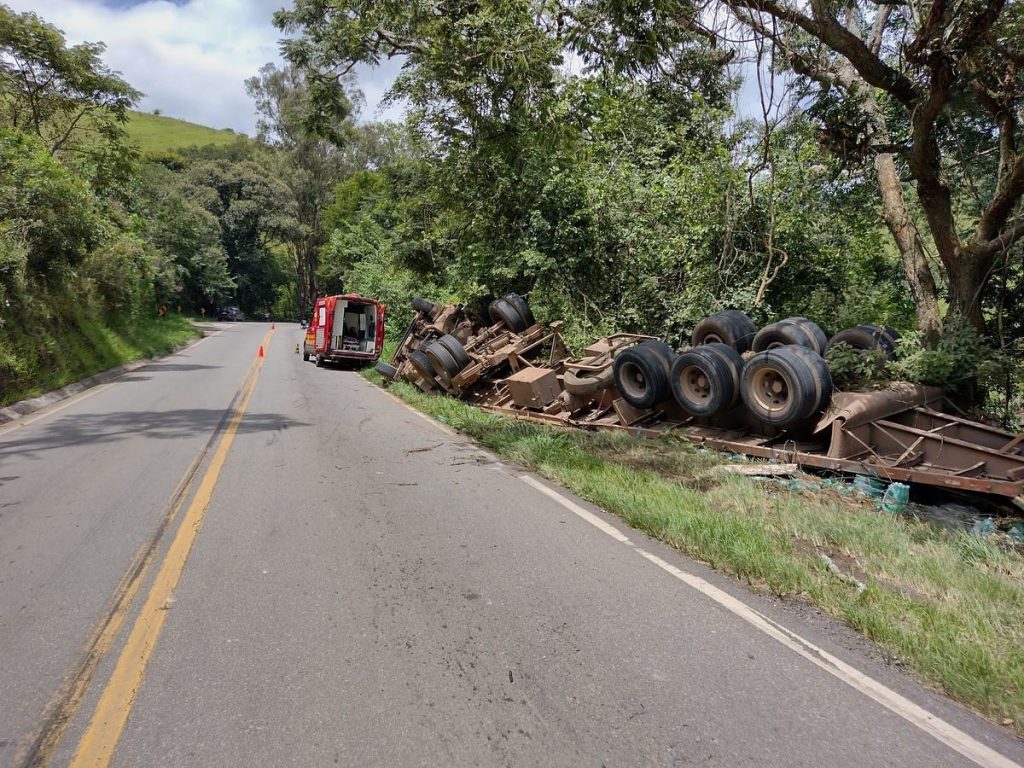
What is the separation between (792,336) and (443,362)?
7.17 meters

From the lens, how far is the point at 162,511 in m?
6.13

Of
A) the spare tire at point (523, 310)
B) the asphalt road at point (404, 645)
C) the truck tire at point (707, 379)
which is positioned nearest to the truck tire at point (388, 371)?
the spare tire at point (523, 310)

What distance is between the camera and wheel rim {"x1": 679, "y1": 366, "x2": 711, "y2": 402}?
28.9 feet

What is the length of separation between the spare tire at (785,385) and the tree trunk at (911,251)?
2817mm

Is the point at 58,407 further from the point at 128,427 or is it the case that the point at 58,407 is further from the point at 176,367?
the point at 176,367

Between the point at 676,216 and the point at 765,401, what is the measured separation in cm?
783

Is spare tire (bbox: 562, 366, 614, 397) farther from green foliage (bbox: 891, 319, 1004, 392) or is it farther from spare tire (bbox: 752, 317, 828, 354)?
green foliage (bbox: 891, 319, 1004, 392)

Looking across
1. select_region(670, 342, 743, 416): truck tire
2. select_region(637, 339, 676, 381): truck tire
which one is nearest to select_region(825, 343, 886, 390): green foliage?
select_region(670, 342, 743, 416): truck tire

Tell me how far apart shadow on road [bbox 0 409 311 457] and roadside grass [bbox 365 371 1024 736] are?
5338mm

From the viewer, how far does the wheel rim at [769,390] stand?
7.93 meters

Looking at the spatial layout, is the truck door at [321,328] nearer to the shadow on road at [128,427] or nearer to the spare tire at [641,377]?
the shadow on road at [128,427]

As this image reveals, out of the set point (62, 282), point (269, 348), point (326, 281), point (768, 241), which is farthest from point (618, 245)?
point (326, 281)

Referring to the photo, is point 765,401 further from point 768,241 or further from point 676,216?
point 676,216

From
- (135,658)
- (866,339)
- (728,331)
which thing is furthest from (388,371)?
(135,658)
